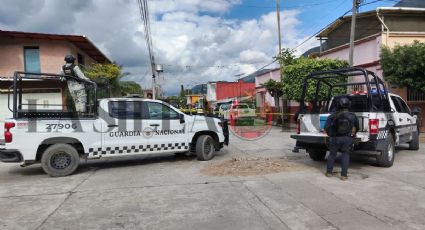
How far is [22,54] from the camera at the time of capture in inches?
869

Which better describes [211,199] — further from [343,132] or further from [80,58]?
[80,58]

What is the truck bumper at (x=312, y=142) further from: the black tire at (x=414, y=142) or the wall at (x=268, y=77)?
the wall at (x=268, y=77)

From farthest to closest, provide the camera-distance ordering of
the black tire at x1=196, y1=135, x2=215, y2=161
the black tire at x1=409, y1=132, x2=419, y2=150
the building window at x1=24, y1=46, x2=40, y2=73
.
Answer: the building window at x1=24, y1=46, x2=40, y2=73
the black tire at x1=409, y1=132, x2=419, y2=150
the black tire at x1=196, y1=135, x2=215, y2=161

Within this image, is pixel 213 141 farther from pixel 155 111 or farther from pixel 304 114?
pixel 304 114

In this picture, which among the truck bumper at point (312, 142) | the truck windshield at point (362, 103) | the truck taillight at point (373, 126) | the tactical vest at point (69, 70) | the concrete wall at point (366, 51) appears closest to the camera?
the truck taillight at point (373, 126)

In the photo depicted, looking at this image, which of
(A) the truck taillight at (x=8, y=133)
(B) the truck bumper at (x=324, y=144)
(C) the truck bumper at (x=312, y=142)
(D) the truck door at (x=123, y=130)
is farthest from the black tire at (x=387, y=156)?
(A) the truck taillight at (x=8, y=133)

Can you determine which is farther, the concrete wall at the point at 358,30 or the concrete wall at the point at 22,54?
the concrete wall at the point at 358,30

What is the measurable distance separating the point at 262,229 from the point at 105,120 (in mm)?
5569

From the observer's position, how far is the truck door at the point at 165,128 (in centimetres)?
994

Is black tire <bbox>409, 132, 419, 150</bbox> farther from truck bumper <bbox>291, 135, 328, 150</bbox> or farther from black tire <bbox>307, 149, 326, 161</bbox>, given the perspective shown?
truck bumper <bbox>291, 135, 328, 150</bbox>

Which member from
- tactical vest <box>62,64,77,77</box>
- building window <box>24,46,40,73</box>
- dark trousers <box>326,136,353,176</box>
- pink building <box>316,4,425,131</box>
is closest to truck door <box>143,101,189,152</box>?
tactical vest <box>62,64,77,77</box>

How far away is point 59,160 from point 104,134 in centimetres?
114

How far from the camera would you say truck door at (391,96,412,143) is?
33.2 feet

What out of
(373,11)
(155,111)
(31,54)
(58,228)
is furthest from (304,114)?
(31,54)
